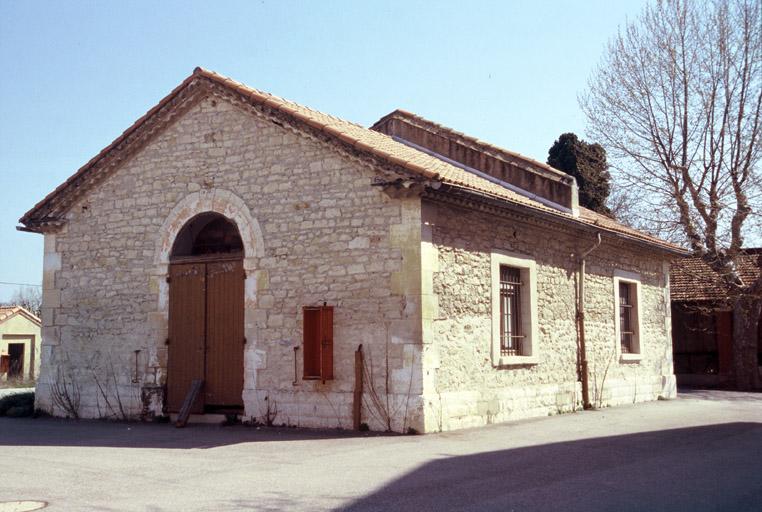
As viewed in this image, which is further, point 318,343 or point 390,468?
point 318,343

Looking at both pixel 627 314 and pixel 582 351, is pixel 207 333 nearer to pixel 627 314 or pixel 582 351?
pixel 582 351

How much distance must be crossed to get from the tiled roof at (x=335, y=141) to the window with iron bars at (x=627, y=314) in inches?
50.1

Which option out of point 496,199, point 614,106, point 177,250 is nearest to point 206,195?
point 177,250

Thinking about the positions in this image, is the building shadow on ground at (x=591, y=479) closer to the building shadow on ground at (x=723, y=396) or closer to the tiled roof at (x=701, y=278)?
the building shadow on ground at (x=723, y=396)

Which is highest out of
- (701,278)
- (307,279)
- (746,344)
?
(701,278)

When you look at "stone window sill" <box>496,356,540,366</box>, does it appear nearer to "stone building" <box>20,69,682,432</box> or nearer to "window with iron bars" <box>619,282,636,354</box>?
"stone building" <box>20,69,682,432</box>

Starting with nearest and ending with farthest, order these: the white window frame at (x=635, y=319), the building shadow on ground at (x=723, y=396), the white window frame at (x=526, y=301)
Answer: the white window frame at (x=526, y=301), the white window frame at (x=635, y=319), the building shadow on ground at (x=723, y=396)

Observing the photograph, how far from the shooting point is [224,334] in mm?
12555

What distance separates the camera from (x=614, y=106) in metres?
21.5

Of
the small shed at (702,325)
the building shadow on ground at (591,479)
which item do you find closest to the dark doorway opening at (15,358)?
the small shed at (702,325)

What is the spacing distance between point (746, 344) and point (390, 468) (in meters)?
17.4

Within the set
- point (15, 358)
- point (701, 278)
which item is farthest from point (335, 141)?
point (15, 358)

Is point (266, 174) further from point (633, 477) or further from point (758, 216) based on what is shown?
point (758, 216)

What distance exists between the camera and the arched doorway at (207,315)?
12.4 m
